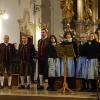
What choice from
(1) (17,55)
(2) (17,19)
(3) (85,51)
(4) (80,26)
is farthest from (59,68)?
(2) (17,19)

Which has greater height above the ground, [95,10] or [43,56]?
[95,10]

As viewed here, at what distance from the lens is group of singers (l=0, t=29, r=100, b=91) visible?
7852 millimetres

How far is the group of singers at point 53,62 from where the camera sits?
7.85 m

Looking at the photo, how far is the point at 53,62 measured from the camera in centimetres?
812

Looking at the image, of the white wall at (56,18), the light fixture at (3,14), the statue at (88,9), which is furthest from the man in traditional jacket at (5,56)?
the statue at (88,9)

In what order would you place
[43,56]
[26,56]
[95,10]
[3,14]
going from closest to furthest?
[43,56]
[26,56]
[95,10]
[3,14]

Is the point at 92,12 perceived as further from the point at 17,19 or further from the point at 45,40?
the point at 45,40

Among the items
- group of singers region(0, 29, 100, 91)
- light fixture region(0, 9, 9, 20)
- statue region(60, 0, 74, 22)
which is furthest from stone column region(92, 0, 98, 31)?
group of singers region(0, 29, 100, 91)

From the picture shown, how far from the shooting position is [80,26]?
11.7m

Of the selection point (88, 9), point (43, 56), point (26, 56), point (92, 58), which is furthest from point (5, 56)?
point (88, 9)

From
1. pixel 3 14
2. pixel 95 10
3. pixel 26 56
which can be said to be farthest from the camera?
pixel 3 14

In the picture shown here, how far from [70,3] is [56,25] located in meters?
0.90

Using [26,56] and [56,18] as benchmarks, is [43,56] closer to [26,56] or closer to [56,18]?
[26,56]

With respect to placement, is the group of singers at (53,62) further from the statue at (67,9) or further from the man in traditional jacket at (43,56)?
the statue at (67,9)
